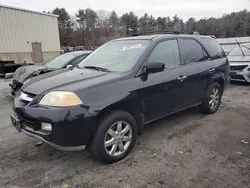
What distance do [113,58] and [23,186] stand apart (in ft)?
7.42

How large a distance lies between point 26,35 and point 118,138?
2316cm

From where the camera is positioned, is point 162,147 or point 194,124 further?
point 194,124

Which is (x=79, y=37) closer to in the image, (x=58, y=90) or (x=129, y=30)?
(x=129, y=30)

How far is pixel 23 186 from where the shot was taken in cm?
262

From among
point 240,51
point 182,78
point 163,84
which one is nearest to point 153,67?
point 163,84

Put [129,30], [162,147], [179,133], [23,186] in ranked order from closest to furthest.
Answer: [23,186], [162,147], [179,133], [129,30]

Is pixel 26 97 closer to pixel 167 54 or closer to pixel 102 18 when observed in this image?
pixel 167 54

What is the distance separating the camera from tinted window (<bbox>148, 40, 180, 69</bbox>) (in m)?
3.61

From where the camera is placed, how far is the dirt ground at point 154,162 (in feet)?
8.82

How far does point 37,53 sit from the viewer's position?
24234mm

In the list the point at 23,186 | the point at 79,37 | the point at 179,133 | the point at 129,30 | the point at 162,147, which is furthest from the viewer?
the point at 129,30

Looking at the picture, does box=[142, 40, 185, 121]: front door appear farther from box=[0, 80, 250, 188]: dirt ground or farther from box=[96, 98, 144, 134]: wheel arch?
box=[0, 80, 250, 188]: dirt ground

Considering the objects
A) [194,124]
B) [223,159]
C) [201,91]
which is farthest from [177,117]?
[223,159]

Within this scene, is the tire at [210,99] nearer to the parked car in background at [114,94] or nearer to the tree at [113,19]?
the parked car in background at [114,94]
